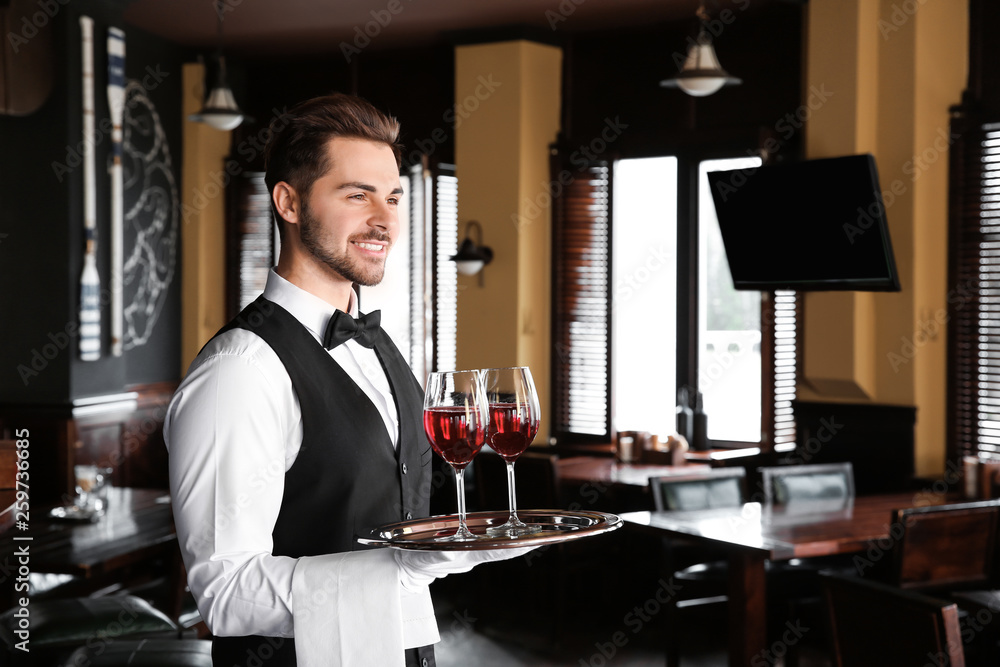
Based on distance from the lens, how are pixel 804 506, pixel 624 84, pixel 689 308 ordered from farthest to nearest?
pixel 624 84
pixel 689 308
pixel 804 506

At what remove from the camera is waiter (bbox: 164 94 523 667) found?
1.24m

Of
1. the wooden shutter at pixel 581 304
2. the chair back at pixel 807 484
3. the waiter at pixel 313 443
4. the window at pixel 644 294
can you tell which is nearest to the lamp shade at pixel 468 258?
the wooden shutter at pixel 581 304

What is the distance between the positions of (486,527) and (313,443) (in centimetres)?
27

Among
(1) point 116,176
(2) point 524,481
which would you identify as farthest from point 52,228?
(2) point 524,481

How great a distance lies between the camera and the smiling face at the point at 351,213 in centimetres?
142

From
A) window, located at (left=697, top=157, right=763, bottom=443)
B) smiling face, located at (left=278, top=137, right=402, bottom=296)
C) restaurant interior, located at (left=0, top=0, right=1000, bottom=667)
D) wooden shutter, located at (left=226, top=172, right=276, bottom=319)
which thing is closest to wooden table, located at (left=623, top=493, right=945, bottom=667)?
restaurant interior, located at (left=0, top=0, right=1000, bottom=667)

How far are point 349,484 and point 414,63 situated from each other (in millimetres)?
5289

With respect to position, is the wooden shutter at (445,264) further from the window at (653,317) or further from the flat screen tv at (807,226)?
the flat screen tv at (807,226)

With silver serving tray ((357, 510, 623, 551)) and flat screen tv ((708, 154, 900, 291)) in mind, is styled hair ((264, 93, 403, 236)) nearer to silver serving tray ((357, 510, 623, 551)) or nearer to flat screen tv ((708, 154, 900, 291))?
silver serving tray ((357, 510, 623, 551))

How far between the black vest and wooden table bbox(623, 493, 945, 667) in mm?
1992

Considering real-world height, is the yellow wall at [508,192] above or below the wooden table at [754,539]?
above

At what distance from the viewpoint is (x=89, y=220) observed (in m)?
5.41

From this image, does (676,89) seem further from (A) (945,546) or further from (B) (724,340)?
(A) (945,546)

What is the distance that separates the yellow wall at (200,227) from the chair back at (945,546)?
476 centimetres
